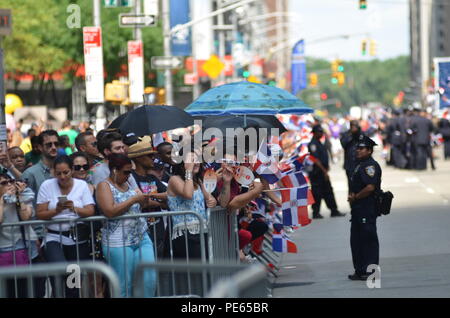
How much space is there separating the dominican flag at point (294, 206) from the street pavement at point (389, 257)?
635 mm

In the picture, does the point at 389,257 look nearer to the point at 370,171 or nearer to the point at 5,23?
the point at 370,171

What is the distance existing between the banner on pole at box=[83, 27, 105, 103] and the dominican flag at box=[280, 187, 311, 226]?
646cm

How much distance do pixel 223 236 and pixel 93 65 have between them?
910 centimetres

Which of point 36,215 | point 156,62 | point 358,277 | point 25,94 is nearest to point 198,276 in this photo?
point 36,215

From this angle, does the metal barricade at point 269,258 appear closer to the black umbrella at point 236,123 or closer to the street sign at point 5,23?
the black umbrella at point 236,123

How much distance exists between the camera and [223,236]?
12.1 meters

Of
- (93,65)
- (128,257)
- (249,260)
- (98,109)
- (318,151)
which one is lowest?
(249,260)

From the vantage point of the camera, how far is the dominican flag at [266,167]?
13836 mm

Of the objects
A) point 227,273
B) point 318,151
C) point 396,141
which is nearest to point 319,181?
point 318,151

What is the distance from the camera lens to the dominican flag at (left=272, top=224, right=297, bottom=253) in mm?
14859

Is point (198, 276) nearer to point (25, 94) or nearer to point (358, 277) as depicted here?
point (358, 277)

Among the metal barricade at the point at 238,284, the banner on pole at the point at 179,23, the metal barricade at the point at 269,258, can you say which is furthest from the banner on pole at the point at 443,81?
the metal barricade at the point at 238,284

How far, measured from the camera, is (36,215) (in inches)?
418

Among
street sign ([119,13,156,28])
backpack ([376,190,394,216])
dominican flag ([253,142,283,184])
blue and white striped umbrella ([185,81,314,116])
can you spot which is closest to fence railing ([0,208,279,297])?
dominican flag ([253,142,283,184])
